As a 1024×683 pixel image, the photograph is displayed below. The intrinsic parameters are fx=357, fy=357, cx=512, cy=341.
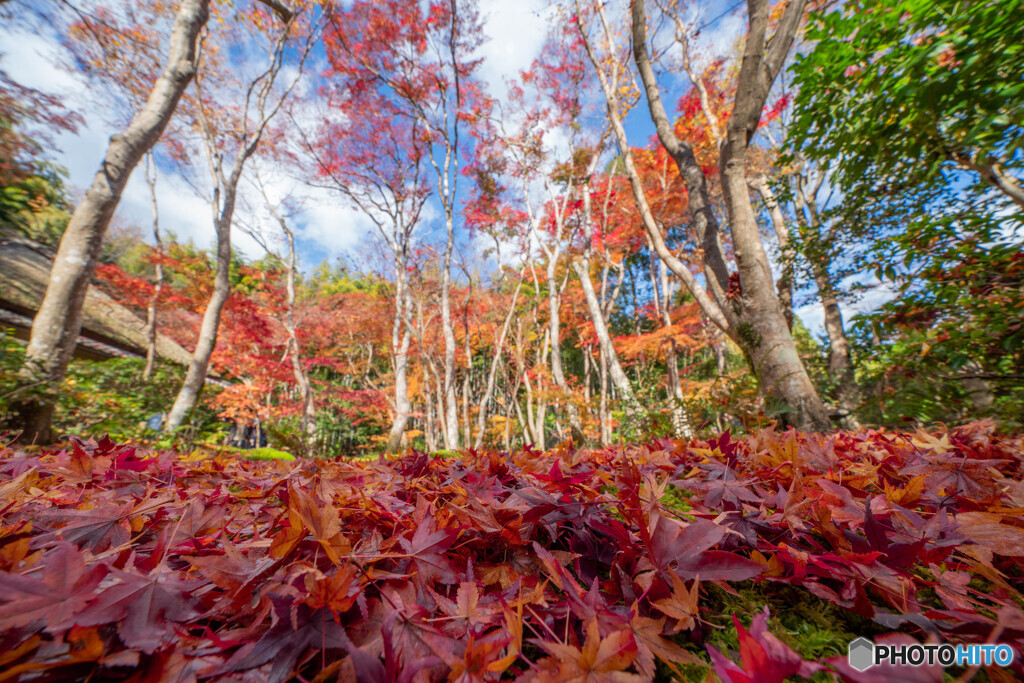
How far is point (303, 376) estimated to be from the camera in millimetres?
8383

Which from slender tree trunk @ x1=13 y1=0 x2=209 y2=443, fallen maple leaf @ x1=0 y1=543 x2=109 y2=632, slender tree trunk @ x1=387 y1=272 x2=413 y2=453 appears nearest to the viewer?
fallen maple leaf @ x1=0 y1=543 x2=109 y2=632

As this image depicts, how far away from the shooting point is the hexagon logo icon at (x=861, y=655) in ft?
0.94

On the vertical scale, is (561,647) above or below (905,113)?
below

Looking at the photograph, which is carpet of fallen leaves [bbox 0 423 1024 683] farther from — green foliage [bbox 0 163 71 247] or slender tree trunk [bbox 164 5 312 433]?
green foliage [bbox 0 163 71 247]

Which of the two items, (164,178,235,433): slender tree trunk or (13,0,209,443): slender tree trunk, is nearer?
(13,0,209,443): slender tree trunk

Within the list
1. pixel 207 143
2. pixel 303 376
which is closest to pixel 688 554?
pixel 207 143

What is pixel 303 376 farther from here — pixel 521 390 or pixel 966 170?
pixel 966 170

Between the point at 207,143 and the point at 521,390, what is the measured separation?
433 inches

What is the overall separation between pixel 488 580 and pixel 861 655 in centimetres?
36

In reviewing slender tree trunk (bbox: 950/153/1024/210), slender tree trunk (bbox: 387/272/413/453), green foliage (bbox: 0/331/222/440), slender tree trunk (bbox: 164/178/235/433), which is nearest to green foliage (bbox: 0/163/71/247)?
green foliage (bbox: 0/331/222/440)

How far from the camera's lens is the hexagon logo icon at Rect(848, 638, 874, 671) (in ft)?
0.94

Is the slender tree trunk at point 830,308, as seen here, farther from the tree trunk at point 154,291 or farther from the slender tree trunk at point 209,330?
the tree trunk at point 154,291

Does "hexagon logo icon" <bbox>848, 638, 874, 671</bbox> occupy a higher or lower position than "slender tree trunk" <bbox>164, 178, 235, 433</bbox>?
lower

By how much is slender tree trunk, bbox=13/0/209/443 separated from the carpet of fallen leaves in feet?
11.8
